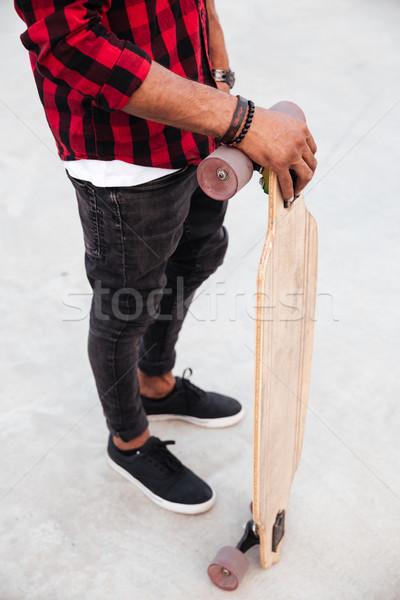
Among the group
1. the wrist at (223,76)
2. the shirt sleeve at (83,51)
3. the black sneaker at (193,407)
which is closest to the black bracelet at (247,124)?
the shirt sleeve at (83,51)

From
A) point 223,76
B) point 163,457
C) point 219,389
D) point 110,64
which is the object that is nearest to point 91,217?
point 110,64

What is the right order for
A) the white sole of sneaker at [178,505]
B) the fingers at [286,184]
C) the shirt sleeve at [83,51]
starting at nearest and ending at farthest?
1. the shirt sleeve at [83,51]
2. the fingers at [286,184]
3. the white sole of sneaker at [178,505]

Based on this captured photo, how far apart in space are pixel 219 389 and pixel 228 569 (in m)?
0.58

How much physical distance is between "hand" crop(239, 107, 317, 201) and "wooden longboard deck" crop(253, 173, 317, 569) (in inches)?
1.1

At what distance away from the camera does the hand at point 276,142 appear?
942mm

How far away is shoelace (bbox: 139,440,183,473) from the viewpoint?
57.6 inches

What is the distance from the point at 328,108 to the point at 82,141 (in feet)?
7.16

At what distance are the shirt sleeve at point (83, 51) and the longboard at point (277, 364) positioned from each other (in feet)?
0.55

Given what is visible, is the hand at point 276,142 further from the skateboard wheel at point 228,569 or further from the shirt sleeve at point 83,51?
the skateboard wheel at point 228,569

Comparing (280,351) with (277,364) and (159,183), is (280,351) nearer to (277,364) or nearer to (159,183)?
(277,364)

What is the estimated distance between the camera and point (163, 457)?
1472 mm

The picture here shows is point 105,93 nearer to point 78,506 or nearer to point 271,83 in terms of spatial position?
point 78,506

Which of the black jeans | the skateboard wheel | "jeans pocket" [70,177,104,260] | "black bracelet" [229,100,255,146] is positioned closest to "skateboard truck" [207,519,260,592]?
the skateboard wheel

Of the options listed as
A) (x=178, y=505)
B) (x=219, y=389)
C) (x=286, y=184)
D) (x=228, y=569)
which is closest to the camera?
(x=286, y=184)
